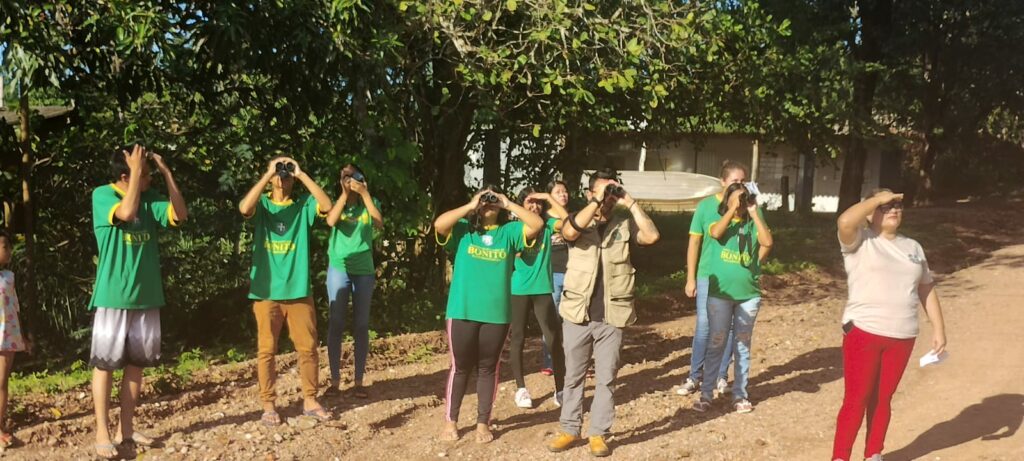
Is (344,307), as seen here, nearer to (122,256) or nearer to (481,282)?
(481,282)

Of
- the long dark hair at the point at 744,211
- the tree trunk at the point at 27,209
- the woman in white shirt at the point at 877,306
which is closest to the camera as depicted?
the woman in white shirt at the point at 877,306

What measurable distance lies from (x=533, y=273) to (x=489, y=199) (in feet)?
3.82

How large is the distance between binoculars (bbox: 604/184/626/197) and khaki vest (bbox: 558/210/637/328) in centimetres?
24

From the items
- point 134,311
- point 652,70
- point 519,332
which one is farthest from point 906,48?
point 134,311

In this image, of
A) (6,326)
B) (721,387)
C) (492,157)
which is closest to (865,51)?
(492,157)

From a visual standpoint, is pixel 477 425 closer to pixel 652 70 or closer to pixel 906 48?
pixel 652 70

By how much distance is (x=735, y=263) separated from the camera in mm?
6918

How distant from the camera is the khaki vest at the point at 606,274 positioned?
604cm

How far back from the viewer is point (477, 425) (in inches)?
256

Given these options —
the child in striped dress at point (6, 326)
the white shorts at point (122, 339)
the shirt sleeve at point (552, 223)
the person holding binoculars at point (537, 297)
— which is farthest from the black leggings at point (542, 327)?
the child in striped dress at point (6, 326)

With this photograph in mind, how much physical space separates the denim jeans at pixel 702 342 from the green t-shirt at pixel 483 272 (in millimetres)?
1657

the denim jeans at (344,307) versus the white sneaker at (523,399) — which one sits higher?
the denim jeans at (344,307)

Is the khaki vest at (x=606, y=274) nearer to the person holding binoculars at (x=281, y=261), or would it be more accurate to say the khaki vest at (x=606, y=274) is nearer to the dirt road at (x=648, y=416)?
the dirt road at (x=648, y=416)

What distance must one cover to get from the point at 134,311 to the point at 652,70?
6.23m
